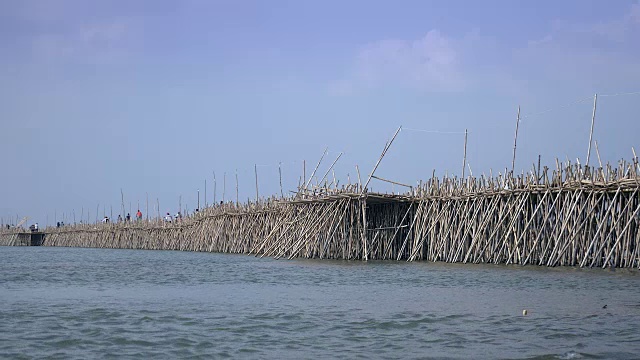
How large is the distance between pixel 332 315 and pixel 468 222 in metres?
12.2

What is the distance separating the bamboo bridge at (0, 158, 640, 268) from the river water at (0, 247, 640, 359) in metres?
1.01

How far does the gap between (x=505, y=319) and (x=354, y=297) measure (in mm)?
4081

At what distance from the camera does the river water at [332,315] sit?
10.5 metres

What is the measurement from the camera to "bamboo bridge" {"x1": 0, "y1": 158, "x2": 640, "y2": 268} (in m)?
20.2

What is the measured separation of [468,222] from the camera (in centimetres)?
2497

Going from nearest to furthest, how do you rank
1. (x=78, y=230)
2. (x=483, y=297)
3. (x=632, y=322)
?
(x=632, y=322) < (x=483, y=297) < (x=78, y=230)

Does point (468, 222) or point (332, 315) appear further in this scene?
point (468, 222)

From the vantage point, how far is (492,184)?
2375 cm

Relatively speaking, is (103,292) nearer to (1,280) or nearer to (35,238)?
(1,280)

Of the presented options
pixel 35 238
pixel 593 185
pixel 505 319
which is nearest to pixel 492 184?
pixel 593 185

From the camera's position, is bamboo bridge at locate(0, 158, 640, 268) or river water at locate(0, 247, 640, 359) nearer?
river water at locate(0, 247, 640, 359)

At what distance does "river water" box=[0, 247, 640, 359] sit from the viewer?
10500mm

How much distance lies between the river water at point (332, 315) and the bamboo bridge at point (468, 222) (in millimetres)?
1013

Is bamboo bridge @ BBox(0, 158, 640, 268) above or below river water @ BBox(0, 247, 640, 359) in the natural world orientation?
above
